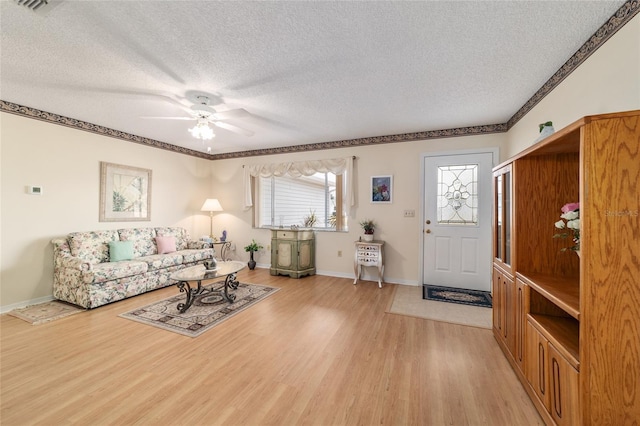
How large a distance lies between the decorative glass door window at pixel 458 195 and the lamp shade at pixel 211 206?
4.36 m

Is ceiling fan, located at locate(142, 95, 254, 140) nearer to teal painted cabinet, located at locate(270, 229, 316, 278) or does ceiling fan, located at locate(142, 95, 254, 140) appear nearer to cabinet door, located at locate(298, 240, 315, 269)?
teal painted cabinet, located at locate(270, 229, 316, 278)

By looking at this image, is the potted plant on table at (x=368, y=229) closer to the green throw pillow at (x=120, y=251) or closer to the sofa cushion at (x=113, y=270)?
the sofa cushion at (x=113, y=270)

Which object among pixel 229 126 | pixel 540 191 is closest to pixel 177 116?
pixel 229 126

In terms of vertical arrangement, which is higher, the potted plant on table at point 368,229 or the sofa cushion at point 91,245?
the potted plant on table at point 368,229

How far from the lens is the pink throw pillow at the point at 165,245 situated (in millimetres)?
4426

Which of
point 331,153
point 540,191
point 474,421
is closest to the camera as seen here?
point 474,421

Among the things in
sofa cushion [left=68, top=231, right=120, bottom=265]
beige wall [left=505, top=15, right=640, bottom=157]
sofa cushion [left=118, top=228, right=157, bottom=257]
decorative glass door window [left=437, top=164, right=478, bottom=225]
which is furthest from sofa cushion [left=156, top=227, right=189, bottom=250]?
beige wall [left=505, top=15, right=640, bottom=157]

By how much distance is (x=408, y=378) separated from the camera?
74.9 inches

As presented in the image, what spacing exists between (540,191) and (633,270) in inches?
35.9

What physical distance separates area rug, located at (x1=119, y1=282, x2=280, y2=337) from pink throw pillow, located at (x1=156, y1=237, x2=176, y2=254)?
115 centimetres

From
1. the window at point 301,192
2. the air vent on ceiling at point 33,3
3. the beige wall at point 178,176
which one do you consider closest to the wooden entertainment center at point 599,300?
the beige wall at point 178,176

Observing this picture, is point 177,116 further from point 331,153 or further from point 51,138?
point 331,153

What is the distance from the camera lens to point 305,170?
4.94 meters

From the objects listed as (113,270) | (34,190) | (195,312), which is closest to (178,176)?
(34,190)
